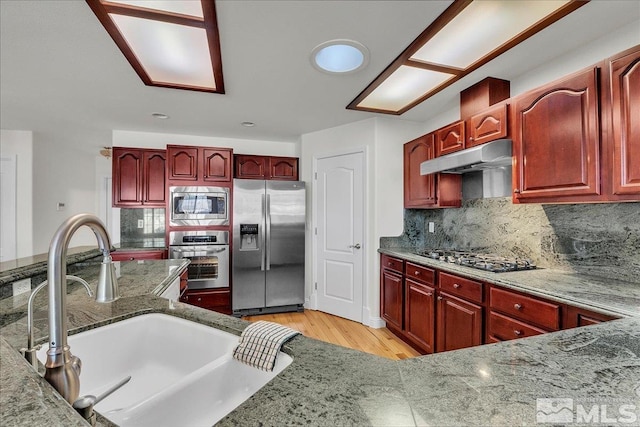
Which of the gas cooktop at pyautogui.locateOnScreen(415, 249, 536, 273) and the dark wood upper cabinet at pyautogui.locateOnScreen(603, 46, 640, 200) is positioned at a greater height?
the dark wood upper cabinet at pyautogui.locateOnScreen(603, 46, 640, 200)

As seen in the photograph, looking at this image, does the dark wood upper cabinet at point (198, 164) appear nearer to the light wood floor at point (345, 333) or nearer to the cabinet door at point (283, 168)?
the cabinet door at point (283, 168)

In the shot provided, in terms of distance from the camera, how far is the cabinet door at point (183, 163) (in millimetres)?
3557

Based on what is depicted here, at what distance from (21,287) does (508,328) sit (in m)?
2.64

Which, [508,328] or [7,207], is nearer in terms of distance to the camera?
[508,328]

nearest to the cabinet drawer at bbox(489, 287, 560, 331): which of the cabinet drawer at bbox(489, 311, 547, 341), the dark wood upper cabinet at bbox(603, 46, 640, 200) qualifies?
the cabinet drawer at bbox(489, 311, 547, 341)

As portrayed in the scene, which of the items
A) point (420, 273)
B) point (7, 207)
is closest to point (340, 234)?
point (420, 273)

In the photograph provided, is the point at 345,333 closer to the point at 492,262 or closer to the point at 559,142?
the point at 492,262

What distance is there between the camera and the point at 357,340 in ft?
9.64

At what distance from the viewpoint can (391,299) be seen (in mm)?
3020

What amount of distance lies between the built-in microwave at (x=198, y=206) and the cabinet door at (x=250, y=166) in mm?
432

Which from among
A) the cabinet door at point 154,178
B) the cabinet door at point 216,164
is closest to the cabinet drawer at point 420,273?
the cabinet door at point 216,164

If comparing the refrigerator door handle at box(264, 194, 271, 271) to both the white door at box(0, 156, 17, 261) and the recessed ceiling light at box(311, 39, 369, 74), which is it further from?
the white door at box(0, 156, 17, 261)

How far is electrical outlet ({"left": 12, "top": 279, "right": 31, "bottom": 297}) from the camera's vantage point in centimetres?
140

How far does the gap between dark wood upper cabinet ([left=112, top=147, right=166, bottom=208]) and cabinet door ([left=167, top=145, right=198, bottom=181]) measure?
0.25 m
